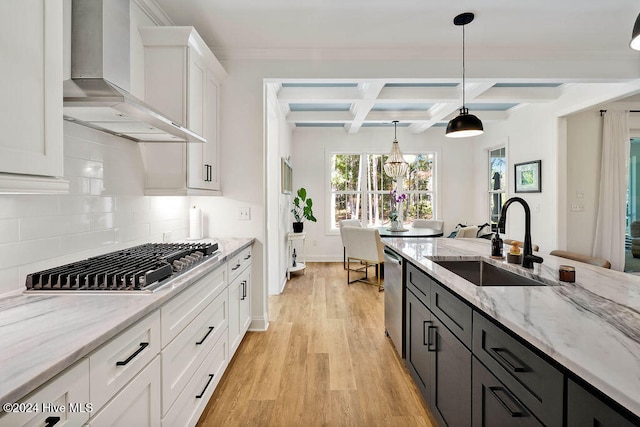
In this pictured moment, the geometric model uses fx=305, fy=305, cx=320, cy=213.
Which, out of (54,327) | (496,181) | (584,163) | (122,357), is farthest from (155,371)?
(496,181)

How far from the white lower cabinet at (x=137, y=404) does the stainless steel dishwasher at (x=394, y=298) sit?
1666 mm

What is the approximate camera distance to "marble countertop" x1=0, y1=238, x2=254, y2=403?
26.6 inches

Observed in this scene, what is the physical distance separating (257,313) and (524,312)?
246 cm

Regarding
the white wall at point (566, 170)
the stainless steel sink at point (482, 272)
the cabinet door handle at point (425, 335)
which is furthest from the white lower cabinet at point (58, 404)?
the white wall at point (566, 170)

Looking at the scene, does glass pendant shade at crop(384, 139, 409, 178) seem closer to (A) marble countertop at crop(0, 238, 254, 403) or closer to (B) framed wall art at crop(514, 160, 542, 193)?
(B) framed wall art at crop(514, 160, 542, 193)

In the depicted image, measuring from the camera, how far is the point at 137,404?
3.51 ft

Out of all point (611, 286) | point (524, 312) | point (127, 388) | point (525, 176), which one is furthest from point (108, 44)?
point (525, 176)

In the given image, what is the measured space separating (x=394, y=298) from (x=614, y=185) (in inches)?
153

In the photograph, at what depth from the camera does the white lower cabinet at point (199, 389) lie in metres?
1.38

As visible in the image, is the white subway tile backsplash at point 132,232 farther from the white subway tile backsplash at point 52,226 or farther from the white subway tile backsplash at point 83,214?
the white subway tile backsplash at point 52,226

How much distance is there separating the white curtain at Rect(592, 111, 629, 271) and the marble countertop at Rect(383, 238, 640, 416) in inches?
138

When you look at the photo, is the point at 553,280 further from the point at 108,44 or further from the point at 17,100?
the point at 108,44

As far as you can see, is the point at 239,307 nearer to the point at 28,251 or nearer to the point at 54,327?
the point at 28,251

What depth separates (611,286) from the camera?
1281 millimetres
